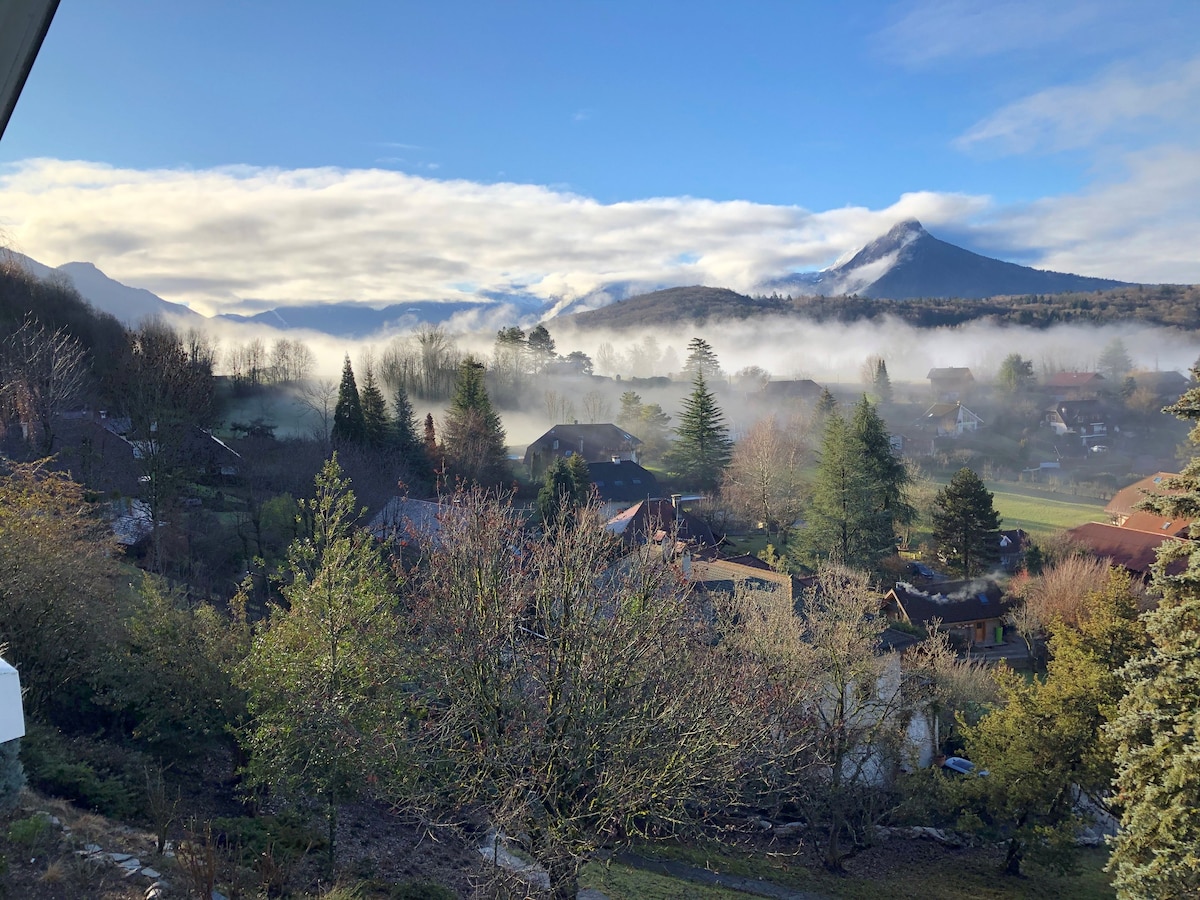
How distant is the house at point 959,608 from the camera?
32.0 metres

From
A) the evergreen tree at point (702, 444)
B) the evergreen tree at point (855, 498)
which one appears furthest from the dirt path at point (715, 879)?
the evergreen tree at point (702, 444)

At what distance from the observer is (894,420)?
81.3 m

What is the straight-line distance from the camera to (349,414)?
39.4m

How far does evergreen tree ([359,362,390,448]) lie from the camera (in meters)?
40.1

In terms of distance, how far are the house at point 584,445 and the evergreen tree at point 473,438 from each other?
11.1 metres

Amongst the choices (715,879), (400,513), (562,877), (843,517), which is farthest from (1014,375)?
(562,877)

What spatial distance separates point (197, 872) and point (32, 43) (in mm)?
7911

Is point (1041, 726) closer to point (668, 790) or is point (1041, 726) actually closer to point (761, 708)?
point (761, 708)

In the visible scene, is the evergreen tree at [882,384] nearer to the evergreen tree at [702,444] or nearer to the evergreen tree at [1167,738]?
the evergreen tree at [702,444]

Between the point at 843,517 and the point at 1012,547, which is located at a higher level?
the point at 843,517

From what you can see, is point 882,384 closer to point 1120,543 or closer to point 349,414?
point 1120,543

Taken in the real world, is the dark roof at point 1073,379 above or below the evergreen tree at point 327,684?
above

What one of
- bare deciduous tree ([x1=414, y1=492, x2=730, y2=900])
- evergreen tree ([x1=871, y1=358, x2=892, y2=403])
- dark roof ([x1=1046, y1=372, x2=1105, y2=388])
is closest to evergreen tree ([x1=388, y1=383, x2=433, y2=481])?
bare deciduous tree ([x1=414, y1=492, x2=730, y2=900])

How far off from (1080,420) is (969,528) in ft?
155
